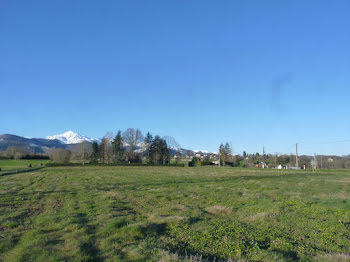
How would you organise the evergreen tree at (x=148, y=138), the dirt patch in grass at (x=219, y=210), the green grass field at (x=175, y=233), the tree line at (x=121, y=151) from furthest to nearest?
the evergreen tree at (x=148, y=138) < the tree line at (x=121, y=151) < the dirt patch in grass at (x=219, y=210) < the green grass field at (x=175, y=233)

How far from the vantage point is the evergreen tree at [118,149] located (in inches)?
3339

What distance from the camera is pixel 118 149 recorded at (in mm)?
86375

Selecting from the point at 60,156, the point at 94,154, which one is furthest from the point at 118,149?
the point at 60,156

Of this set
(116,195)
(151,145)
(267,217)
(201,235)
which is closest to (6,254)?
(201,235)

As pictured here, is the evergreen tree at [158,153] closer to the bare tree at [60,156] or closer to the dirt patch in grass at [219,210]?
the bare tree at [60,156]

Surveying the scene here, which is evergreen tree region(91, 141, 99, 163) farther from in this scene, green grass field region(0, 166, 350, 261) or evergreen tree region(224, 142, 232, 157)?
green grass field region(0, 166, 350, 261)

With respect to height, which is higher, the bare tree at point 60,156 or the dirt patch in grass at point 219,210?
the bare tree at point 60,156

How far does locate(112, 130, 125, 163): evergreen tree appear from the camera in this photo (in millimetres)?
84800

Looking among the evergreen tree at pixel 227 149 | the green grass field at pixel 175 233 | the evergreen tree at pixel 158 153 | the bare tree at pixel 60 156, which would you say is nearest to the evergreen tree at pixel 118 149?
the evergreen tree at pixel 158 153

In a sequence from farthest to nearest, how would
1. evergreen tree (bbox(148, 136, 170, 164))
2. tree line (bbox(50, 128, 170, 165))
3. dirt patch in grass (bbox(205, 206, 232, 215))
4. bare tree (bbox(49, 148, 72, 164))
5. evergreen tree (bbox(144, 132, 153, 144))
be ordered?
1. evergreen tree (bbox(144, 132, 153, 144))
2. evergreen tree (bbox(148, 136, 170, 164))
3. tree line (bbox(50, 128, 170, 165))
4. bare tree (bbox(49, 148, 72, 164))
5. dirt patch in grass (bbox(205, 206, 232, 215))

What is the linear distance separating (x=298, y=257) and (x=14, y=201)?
1326cm

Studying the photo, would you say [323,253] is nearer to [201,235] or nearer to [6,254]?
[201,235]

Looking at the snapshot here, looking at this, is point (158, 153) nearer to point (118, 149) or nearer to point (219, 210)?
point (118, 149)

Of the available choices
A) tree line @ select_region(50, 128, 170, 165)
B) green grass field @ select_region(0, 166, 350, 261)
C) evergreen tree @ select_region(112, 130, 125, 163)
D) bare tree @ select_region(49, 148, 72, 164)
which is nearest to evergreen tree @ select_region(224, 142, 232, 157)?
tree line @ select_region(50, 128, 170, 165)
